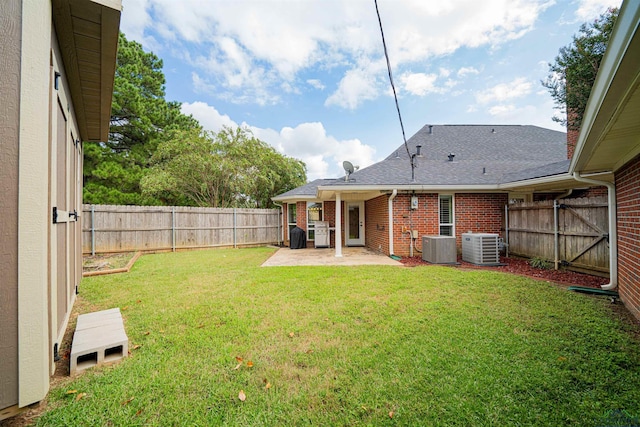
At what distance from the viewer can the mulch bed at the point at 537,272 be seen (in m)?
5.51

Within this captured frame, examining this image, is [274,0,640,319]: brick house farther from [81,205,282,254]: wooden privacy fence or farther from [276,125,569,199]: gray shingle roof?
[81,205,282,254]: wooden privacy fence

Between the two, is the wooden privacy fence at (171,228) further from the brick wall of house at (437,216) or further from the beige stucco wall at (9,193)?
the beige stucco wall at (9,193)

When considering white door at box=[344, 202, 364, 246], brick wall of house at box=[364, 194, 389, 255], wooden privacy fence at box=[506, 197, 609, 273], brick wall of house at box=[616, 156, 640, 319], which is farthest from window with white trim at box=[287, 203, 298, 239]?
brick wall of house at box=[616, 156, 640, 319]

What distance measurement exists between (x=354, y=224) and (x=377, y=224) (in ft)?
7.71

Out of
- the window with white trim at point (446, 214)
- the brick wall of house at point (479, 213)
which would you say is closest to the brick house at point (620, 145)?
the brick wall of house at point (479, 213)

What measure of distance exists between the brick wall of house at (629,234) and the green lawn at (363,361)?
1.27 ft

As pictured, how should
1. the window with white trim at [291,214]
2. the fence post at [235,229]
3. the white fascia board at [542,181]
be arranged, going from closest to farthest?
1. the white fascia board at [542,181]
2. the fence post at [235,229]
3. the window with white trim at [291,214]

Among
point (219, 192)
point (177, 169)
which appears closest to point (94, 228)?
point (177, 169)

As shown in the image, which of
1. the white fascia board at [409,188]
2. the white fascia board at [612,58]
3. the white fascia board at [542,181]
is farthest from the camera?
the white fascia board at [409,188]

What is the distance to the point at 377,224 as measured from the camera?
405 inches

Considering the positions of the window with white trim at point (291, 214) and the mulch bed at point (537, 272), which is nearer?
the mulch bed at point (537, 272)

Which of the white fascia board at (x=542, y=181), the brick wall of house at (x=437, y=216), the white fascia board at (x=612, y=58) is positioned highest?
the white fascia board at (x=612, y=58)

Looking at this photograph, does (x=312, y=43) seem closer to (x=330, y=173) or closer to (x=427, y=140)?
(x=427, y=140)

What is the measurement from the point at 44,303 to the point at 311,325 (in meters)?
2.60
